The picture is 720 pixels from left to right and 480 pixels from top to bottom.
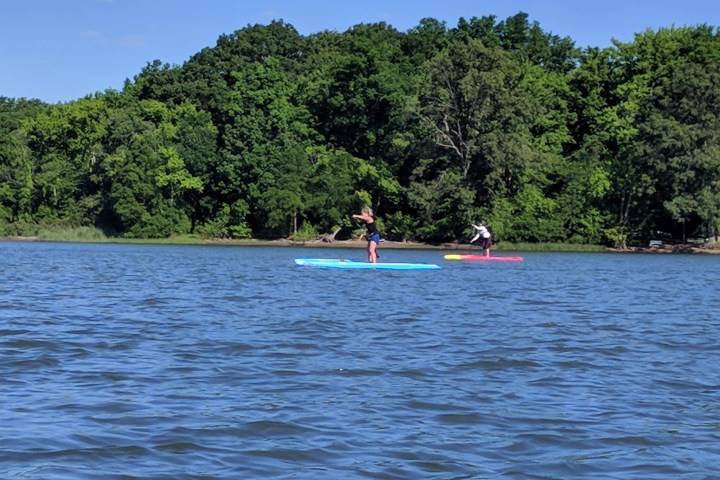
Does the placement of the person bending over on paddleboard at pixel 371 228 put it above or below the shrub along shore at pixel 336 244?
above

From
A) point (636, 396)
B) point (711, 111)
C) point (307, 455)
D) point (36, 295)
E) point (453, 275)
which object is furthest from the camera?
point (711, 111)

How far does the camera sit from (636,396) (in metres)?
10.9

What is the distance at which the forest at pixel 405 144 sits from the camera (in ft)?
212

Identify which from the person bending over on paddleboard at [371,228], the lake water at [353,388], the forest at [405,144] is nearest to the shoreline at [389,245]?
the forest at [405,144]

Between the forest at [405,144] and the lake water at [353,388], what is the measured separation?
145 feet

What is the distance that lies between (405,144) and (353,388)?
189 ft

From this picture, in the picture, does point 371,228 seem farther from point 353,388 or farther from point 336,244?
point 336,244

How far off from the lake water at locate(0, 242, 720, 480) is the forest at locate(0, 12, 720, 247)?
145ft

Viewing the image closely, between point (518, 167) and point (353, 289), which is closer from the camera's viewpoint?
point (353, 289)

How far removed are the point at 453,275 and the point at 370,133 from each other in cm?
4122

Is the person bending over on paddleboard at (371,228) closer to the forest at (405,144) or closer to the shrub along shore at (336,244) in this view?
the forest at (405,144)

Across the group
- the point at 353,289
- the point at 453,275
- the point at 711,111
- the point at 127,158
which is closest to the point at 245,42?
the point at 127,158

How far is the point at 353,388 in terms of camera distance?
10.9 m

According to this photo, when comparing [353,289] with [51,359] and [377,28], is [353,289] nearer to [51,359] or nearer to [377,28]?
[51,359]
